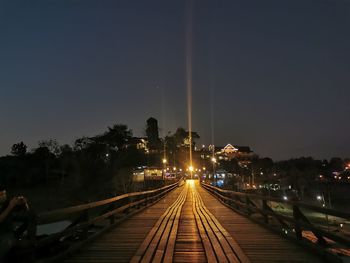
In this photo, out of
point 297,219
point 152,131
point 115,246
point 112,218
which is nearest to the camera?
point 115,246

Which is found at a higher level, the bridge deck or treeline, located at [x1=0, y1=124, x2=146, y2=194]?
treeline, located at [x1=0, y1=124, x2=146, y2=194]

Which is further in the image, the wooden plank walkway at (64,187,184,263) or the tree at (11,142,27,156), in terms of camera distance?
the tree at (11,142,27,156)

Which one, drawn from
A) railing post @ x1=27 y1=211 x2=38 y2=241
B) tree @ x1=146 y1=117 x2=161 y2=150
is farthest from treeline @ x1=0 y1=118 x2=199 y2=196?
railing post @ x1=27 y1=211 x2=38 y2=241

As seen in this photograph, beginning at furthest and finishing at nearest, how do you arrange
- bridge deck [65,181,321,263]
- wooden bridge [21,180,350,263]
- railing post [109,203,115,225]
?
railing post [109,203,115,225], bridge deck [65,181,321,263], wooden bridge [21,180,350,263]

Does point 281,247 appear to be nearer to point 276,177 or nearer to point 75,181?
point 75,181

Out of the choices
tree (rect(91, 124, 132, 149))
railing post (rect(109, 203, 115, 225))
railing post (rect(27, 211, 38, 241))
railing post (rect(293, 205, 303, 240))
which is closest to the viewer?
railing post (rect(27, 211, 38, 241))

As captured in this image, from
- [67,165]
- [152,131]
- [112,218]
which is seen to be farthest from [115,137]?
[112,218]

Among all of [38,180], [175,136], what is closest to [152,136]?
[175,136]

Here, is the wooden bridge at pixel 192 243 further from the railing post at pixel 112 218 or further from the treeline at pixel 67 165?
the treeline at pixel 67 165

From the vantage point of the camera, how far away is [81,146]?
108000 millimetres

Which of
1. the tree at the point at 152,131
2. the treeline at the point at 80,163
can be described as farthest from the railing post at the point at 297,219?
the tree at the point at 152,131

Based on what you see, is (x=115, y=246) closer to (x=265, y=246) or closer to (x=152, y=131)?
(x=265, y=246)

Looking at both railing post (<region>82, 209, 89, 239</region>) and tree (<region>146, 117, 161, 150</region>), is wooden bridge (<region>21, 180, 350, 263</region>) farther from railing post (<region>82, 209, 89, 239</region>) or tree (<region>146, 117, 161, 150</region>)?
tree (<region>146, 117, 161, 150</region>)

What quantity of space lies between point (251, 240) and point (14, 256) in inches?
238
